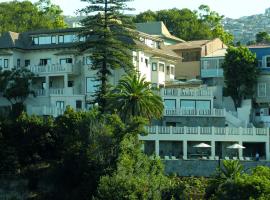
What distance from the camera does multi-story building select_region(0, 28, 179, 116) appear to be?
210ft

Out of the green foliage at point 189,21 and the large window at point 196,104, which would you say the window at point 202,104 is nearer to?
the large window at point 196,104

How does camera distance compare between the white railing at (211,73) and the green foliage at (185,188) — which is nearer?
the green foliage at (185,188)

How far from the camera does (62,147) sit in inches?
1987

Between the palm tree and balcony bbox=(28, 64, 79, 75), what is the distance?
11.5 metres

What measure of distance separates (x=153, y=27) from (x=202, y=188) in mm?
41117

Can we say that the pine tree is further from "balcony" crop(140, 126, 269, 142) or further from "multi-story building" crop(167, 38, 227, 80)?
"multi-story building" crop(167, 38, 227, 80)

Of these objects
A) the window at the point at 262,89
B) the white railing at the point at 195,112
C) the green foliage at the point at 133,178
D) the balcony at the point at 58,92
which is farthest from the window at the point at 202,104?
the green foliage at the point at 133,178

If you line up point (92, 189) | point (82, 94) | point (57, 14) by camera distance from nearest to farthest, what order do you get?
point (92, 189), point (82, 94), point (57, 14)

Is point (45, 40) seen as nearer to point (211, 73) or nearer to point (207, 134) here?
point (211, 73)

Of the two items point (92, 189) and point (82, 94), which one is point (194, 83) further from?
point (92, 189)

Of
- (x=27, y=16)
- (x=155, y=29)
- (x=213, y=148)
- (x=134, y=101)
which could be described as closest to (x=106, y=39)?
(x=134, y=101)

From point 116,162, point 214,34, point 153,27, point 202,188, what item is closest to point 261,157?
point 202,188

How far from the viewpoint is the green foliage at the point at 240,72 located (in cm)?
6302

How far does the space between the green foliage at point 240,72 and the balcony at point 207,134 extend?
7832 mm
